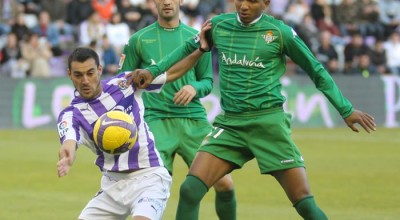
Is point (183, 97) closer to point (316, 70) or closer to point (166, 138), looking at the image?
point (166, 138)

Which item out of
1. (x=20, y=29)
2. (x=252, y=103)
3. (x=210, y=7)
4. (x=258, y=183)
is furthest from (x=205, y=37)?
(x=210, y=7)

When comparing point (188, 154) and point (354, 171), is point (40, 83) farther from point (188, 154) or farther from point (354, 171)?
point (188, 154)

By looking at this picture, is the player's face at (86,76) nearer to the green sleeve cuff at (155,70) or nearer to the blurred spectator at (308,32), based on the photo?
the green sleeve cuff at (155,70)

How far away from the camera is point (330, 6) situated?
30.6m

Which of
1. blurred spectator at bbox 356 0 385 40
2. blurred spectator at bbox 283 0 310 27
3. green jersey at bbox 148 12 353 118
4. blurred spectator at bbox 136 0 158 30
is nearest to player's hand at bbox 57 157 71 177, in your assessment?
green jersey at bbox 148 12 353 118

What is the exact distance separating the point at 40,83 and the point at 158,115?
567 inches

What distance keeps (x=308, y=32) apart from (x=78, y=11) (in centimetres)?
632

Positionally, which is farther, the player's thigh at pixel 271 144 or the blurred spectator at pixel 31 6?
the blurred spectator at pixel 31 6

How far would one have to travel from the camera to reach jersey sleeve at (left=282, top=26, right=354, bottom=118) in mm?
7891

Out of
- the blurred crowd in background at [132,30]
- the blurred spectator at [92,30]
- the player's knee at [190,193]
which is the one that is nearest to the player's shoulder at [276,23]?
the player's knee at [190,193]

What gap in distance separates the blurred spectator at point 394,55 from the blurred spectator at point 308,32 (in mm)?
2071

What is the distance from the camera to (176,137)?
9.51 m

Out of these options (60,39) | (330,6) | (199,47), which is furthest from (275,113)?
(330,6)

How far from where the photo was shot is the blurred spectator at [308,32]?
2709 centimetres
